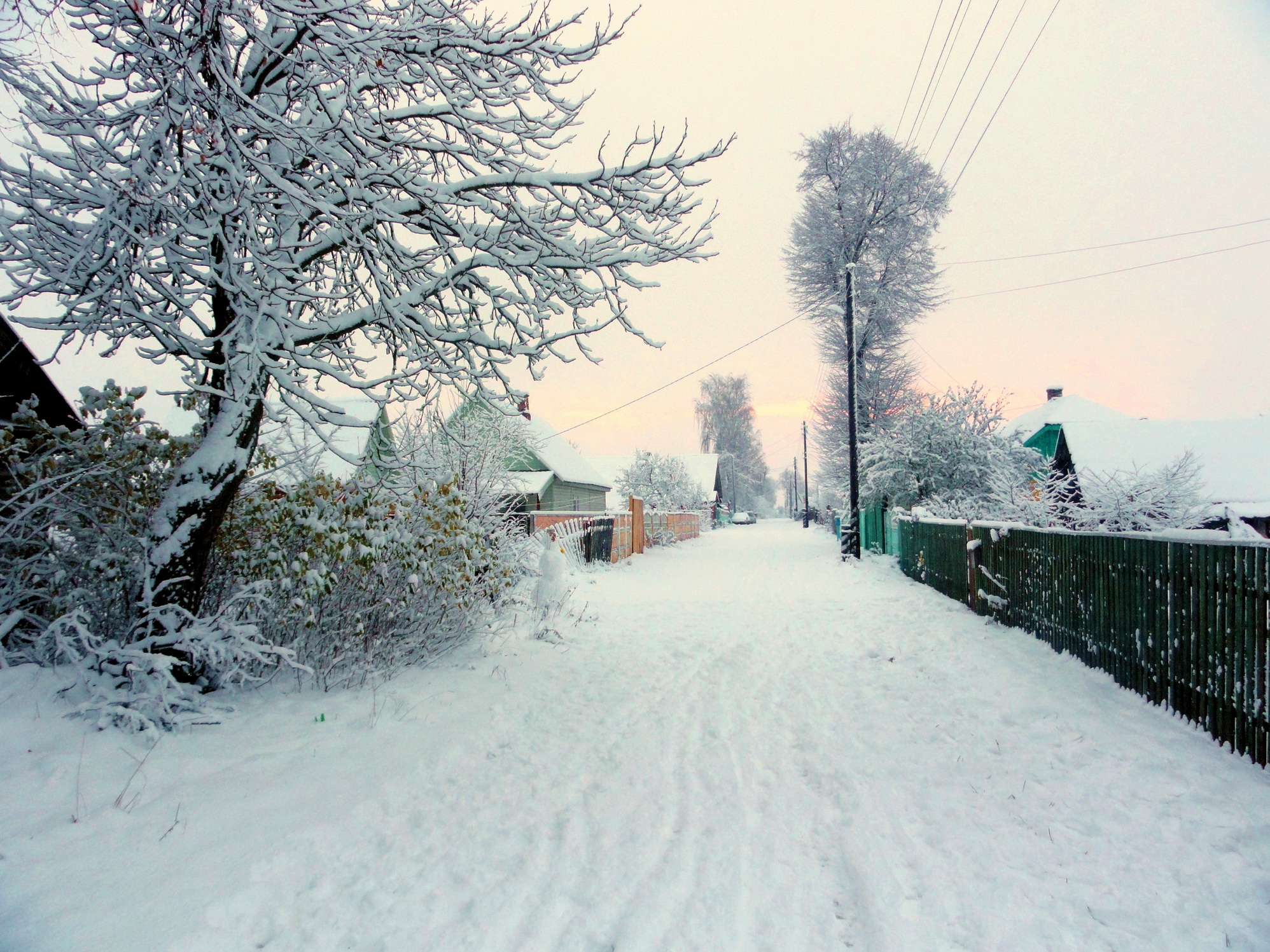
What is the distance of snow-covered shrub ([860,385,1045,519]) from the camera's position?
15.9m

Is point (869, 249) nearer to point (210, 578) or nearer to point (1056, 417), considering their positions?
point (1056, 417)

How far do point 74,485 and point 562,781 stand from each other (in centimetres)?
385

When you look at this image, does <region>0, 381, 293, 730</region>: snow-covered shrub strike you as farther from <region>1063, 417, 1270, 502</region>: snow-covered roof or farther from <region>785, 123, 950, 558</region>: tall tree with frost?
<region>785, 123, 950, 558</region>: tall tree with frost

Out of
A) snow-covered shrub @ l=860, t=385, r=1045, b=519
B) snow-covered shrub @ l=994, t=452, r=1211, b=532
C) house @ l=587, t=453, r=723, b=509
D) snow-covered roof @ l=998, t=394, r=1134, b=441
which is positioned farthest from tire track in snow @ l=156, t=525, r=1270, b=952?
house @ l=587, t=453, r=723, b=509

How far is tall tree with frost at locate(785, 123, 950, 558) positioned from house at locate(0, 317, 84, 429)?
21037 mm

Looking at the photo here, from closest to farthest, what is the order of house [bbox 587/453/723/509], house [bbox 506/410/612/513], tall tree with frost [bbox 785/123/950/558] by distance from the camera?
tall tree with frost [bbox 785/123/950/558], house [bbox 506/410/612/513], house [bbox 587/453/723/509]

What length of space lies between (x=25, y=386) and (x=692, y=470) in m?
47.4

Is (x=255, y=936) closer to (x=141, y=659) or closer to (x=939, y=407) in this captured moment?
(x=141, y=659)

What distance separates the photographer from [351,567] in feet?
16.1

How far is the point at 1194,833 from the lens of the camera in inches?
113

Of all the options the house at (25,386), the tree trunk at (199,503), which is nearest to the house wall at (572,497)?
the house at (25,386)

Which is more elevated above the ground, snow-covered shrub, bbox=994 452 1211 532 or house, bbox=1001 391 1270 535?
house, bbox=1001 391 1270 535

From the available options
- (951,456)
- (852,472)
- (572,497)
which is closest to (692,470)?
(572,497)

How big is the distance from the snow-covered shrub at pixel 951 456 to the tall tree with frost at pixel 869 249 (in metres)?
5.55
